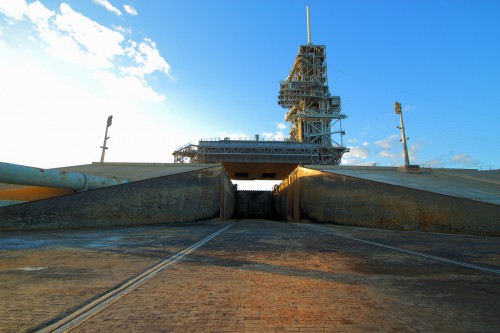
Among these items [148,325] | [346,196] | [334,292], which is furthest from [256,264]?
[346,196]

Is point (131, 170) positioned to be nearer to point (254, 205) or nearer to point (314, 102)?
point (254, 205)

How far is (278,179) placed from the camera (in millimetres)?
65688

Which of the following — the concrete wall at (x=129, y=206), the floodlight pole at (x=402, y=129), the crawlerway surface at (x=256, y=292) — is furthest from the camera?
the floodlight pole at (x=402, y=129)

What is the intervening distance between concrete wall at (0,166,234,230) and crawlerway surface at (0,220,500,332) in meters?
8.12

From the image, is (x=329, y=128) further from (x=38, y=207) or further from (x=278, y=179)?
(x=38, y=207)

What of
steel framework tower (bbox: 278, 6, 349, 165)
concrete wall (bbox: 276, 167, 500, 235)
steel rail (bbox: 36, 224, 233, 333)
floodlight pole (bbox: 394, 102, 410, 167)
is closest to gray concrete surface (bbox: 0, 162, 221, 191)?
concrete wall (bbox: 276, 167, 500, 235)

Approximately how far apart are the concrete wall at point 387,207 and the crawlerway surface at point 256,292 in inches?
311

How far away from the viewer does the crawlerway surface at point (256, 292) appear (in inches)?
117

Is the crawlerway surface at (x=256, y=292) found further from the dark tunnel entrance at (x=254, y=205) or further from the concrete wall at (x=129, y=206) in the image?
the dark tunnel entrance at (x=254, y=205)

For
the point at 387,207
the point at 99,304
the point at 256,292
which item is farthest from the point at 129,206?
the point at 387,207

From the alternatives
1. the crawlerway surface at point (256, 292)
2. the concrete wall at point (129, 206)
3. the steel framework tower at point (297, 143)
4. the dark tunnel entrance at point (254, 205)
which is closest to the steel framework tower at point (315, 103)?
the steel framework tower at point (297, 143)

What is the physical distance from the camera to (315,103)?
63.1 m

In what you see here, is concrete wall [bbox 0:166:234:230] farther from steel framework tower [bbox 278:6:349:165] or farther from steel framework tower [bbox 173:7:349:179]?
steel framework tower [bbox 278:6:349:165]

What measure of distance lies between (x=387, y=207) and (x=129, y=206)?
16.7 meters
